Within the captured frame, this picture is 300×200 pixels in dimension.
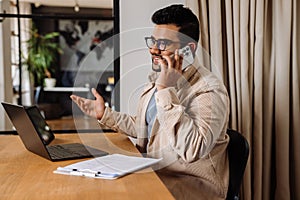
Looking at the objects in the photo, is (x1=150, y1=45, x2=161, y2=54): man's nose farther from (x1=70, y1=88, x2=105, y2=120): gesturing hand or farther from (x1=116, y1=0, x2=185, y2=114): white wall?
(x1=116, y1=0, x2=185, y2=114): white wall

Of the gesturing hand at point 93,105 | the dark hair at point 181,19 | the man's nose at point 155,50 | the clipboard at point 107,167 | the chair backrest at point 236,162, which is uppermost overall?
the dark hair at point 181,19

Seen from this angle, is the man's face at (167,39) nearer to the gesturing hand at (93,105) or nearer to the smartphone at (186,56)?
the smartphone at (186,56)

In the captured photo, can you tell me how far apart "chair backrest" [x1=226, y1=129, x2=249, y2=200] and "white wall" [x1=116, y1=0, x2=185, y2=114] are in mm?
837

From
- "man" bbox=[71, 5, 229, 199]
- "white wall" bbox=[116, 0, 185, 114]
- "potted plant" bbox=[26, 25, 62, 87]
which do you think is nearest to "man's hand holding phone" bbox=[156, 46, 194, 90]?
"man" bbox=[71, 5, 229, 199]

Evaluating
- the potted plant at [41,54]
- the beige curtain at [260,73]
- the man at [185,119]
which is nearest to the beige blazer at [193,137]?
the man at [185,119]

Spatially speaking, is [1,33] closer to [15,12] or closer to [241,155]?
[15,12]

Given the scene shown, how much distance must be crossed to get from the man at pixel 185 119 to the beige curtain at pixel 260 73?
600 mm

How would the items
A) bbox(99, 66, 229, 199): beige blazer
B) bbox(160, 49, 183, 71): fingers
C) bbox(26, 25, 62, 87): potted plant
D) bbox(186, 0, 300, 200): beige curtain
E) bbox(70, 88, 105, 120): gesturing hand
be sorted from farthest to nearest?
bbox(26, 25, 62, 87): potted plant, bbox(186, 0, 300, 200): beige curtain, bbox(70, 88, 105, 120): gesturing hand, bbox(160, 49, 183, 71): fingers, bbox(99, 66, 229, 199): beige blazer

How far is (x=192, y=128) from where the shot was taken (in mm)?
1192

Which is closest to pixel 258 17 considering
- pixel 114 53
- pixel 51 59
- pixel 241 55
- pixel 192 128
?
pixel 241 55

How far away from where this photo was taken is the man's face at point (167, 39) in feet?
4.40

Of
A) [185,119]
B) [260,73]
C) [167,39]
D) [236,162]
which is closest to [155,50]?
[167,39]

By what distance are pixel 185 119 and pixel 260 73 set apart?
92 centimetres

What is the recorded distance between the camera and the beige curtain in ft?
6.43
